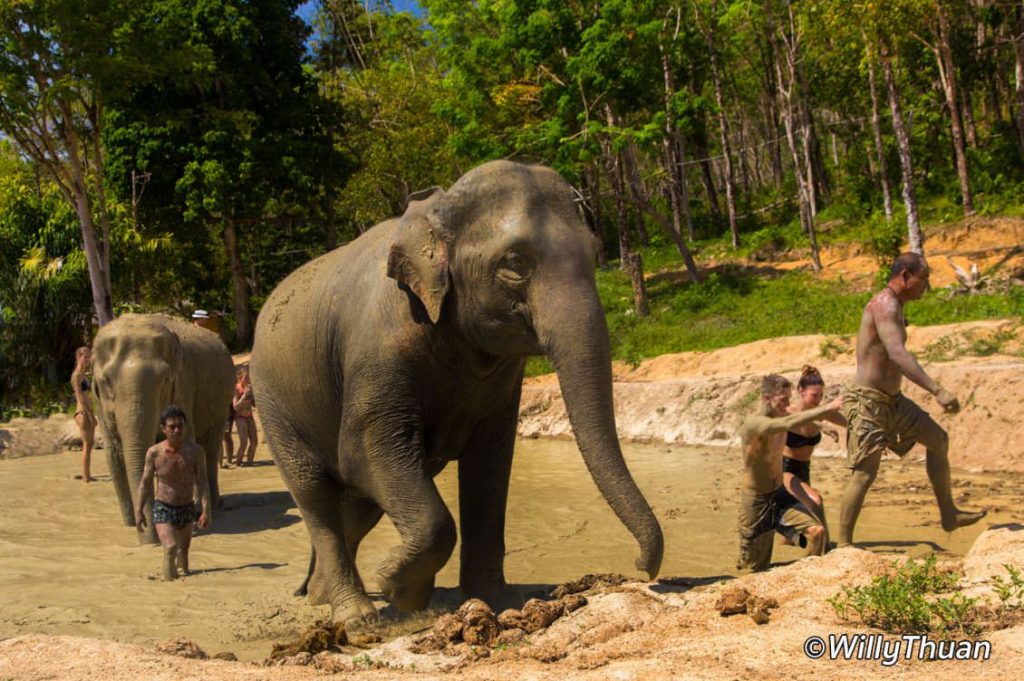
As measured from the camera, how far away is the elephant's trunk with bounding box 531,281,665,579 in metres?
4.70

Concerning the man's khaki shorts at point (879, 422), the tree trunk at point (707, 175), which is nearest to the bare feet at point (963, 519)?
the man's khaki shorts at point (879, 422)

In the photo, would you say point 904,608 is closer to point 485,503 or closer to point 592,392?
point 592,392

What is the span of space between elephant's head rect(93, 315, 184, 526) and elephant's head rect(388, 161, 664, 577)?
189 inches

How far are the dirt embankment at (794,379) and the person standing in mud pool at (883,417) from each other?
415cm

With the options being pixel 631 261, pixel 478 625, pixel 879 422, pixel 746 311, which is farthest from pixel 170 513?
pixel 631 261

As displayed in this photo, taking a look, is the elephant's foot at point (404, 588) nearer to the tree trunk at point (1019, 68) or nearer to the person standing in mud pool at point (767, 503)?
the person standing in mud pool at point (767, 503)

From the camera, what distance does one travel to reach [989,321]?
14.6 m

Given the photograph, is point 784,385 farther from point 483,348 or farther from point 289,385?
point 289,385

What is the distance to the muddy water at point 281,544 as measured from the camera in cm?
707

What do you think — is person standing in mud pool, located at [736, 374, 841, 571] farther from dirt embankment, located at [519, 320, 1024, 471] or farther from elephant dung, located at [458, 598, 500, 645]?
dirt embankment, located at [519, 320, 1024, 471]

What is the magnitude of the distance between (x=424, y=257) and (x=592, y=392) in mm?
1290

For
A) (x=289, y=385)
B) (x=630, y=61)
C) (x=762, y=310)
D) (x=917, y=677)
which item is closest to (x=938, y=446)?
(x=917, y=677)

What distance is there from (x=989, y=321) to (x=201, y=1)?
19949mm

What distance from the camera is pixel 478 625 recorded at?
204 inches
